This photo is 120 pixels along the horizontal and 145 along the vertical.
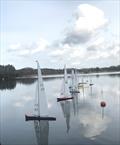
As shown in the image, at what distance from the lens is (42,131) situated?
1388 inches

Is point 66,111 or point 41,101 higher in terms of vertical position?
point 41,101

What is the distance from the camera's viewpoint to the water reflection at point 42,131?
3128 cm

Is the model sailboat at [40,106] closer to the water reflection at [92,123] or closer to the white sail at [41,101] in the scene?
the white sail at [41,101]

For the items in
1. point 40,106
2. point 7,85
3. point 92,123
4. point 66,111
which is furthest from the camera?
point 7,85

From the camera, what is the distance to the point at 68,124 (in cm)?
3809

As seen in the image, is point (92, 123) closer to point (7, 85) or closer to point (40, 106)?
point (40, 106)

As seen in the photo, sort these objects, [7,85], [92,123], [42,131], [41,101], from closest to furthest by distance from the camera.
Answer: [42,131] < [92,123] < [41,101] < [7,85]

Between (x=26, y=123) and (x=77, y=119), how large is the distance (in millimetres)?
6999

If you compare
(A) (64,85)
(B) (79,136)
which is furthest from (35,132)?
(A) (64,85)

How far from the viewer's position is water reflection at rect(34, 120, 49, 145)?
3128 cm

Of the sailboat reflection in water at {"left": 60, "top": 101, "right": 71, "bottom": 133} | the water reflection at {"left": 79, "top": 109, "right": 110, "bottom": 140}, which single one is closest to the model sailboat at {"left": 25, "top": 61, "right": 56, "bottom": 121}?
the sailboat reflection in water at {"left": 60, "top": 101, "right": 71, "bottom": 133}

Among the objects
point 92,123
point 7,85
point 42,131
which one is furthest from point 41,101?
point 7,85

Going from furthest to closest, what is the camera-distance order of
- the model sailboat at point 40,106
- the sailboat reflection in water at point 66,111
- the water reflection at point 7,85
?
the water reflection at point 7,85 → the sailboat reflection in water at point 66,111 → the model sailboat at point 40,106

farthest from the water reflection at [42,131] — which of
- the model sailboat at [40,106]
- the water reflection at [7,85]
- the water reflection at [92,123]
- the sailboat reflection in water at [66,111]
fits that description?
the water reflection at [7,85]
